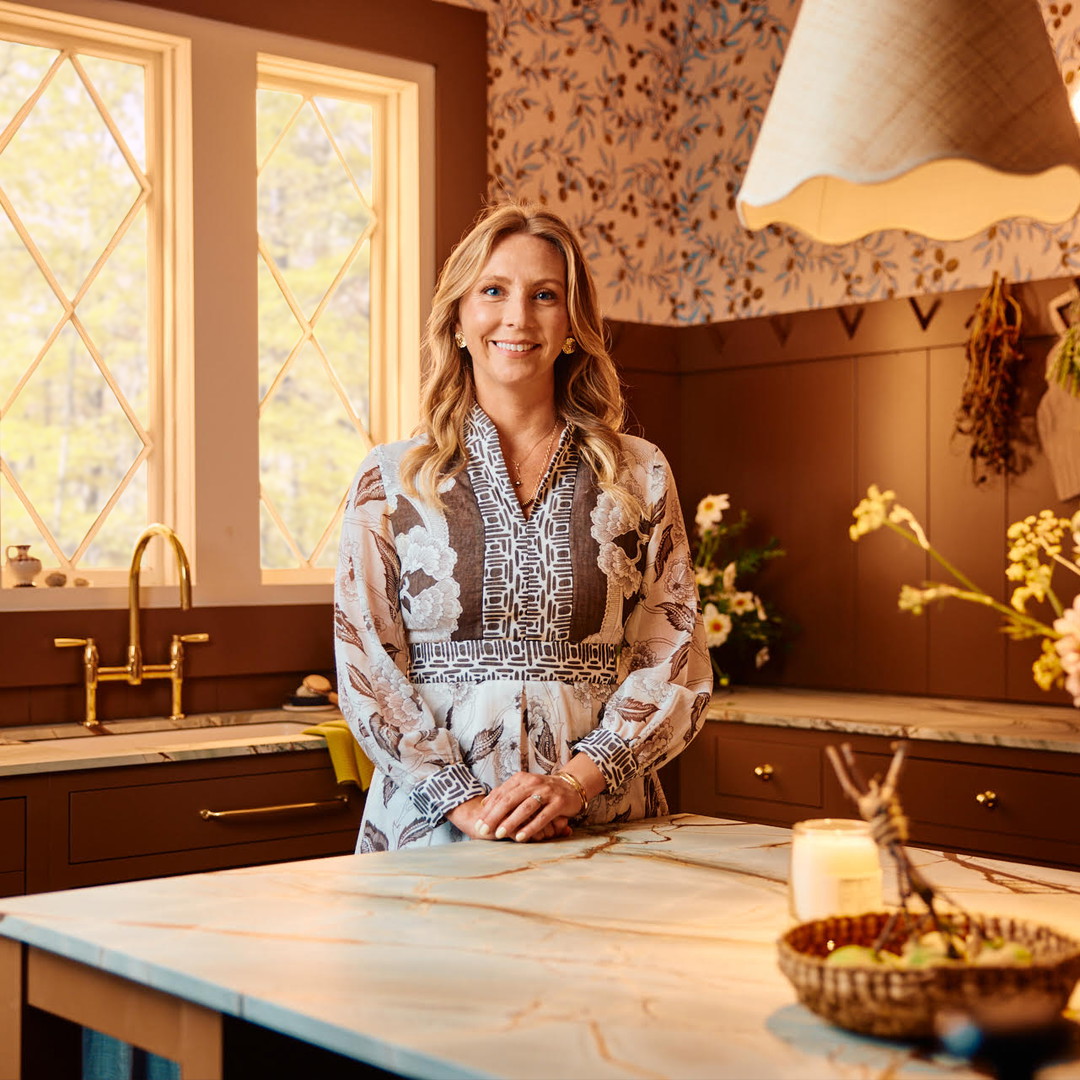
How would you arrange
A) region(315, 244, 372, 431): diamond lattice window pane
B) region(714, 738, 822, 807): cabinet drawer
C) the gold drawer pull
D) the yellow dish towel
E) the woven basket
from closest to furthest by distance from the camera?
the woven basket → the gold drawer pull → the yellow dish towel → region(714, 738, 822, 807): cabinet drawer → region(315, 244, 372, 431): diamond lattice window pane

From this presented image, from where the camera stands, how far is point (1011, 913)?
1.49m

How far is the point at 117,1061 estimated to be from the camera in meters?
1.62

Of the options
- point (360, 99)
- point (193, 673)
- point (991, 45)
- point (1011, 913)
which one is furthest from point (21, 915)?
point (360, 99)

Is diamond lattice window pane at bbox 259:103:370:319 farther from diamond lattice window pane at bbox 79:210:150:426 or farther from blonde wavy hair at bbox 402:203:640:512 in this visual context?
blonde wavy hair at bbox 402:203:640:512

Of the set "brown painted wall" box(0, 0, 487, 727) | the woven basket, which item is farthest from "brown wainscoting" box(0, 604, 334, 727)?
the woven basket

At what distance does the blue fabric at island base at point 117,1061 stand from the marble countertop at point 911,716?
1.98 meters

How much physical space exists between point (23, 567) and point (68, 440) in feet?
1.24

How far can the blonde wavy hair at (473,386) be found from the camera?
223 cm

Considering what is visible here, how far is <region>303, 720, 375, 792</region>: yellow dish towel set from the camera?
3.05 meters

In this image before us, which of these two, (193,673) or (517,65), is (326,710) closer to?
(193,673)

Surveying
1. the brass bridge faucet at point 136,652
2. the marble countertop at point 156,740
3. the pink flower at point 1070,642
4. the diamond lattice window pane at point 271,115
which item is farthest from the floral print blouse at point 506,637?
the diamond lattice window pane at point 271,115

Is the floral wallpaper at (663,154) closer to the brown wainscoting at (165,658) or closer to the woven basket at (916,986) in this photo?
the brown wainscoting at (165,658)

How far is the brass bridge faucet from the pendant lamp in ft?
7.22

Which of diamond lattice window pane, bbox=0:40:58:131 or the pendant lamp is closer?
the pendant lamp
